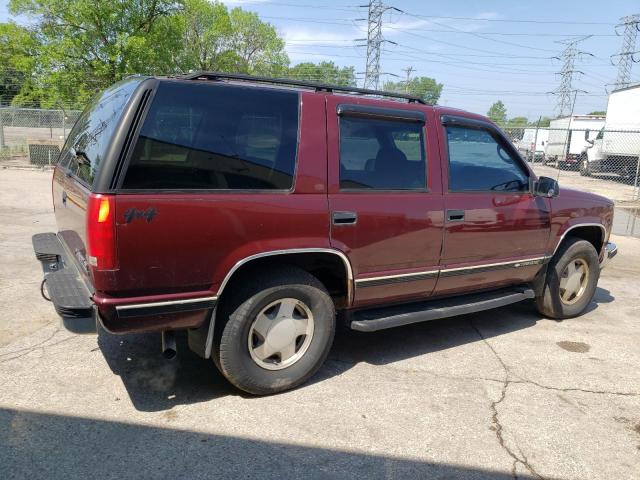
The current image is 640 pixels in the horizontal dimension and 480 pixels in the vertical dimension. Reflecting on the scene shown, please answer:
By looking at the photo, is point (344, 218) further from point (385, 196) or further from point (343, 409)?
point (343, 409)

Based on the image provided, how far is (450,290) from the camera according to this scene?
4.28 m

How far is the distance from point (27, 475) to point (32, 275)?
357 centimetres

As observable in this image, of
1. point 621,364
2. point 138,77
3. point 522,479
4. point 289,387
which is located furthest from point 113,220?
point 621,364

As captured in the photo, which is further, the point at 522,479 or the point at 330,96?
the point at 330,96

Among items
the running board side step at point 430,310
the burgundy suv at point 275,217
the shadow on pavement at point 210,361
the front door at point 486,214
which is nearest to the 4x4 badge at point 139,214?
the burgundy suv at point 275,217

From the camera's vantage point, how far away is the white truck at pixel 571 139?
28.0m

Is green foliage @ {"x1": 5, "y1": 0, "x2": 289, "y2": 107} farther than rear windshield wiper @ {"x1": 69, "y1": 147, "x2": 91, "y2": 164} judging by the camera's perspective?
Yes

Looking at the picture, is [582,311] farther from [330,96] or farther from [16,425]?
[16,425]

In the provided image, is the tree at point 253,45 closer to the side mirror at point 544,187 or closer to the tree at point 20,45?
the tree at point 20,45

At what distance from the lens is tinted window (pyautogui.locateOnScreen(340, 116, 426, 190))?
3570 mm

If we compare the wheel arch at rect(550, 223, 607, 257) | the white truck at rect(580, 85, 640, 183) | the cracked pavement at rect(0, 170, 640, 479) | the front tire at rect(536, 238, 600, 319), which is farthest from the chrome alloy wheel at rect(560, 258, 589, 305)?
the white truck at rect(580, 85, 640, 183)

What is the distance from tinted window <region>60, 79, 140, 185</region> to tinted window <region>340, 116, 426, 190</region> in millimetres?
1381

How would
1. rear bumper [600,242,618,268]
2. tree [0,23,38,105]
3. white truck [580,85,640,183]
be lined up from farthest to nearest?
tree [0,23,38,105], white truck [580,85,640,183], rear bumper [600,242,618,268]

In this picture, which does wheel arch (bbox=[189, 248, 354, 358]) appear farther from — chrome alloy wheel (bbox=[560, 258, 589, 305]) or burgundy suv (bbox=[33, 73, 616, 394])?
chrome alloy wheel (bbox=[560, 258, 589, 305])
